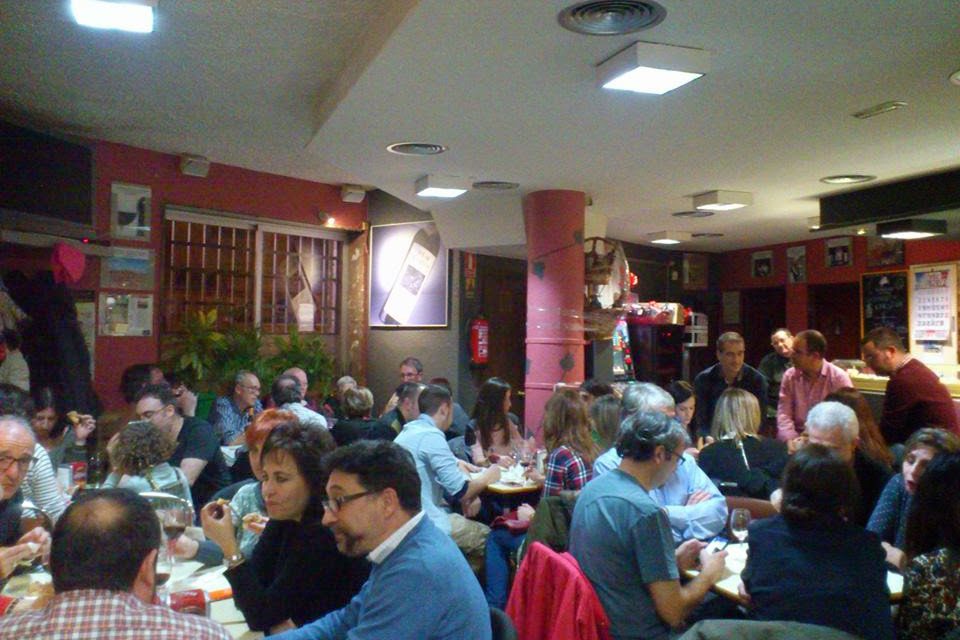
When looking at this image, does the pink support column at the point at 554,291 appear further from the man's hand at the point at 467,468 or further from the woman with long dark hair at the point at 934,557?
the woman with long dark hair at the point at 934,557

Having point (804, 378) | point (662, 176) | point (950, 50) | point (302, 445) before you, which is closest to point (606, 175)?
point (662, 176)

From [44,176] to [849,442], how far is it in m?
5.03

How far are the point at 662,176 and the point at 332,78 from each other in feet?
7.94

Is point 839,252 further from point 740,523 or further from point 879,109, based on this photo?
point 740,523

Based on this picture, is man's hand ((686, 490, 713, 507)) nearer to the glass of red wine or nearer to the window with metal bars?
the glass of red wine

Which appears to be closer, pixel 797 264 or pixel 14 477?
pixel 14 477

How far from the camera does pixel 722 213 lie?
690 cm

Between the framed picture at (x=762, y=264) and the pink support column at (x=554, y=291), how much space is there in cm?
438

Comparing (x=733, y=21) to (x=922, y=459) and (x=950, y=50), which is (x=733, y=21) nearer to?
(x=950, y=50)

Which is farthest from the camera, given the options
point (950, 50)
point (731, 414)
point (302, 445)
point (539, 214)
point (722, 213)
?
point (722, 213)

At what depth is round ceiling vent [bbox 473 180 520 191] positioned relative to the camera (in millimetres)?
5608

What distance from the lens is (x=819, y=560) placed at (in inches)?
85.3

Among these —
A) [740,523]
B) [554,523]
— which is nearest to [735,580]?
[740,523]

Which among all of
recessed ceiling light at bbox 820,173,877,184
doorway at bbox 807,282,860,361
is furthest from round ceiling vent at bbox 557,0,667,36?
doorway at bbox 807,282,860,361
